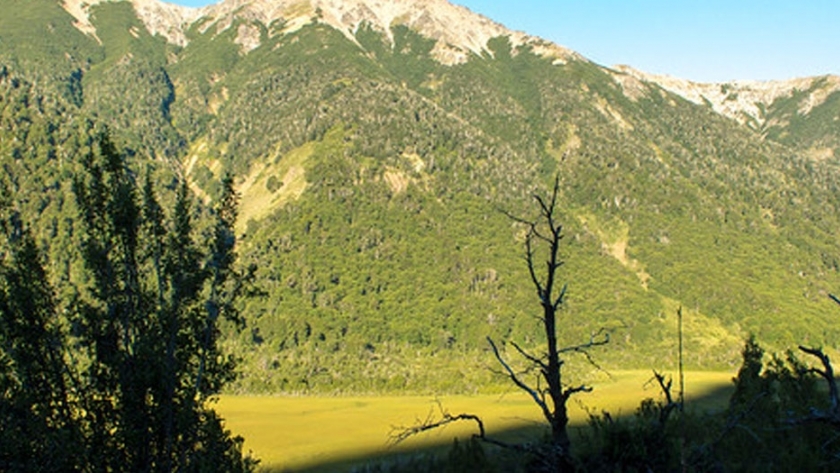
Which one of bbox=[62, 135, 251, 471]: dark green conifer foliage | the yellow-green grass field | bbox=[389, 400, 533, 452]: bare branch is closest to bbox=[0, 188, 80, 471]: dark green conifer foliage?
bbox=[62, 135, 251, 471]: dark green conifer foliage

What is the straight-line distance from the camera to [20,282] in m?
19.8

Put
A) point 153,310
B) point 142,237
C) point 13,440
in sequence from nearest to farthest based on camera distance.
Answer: point 13,440
point 153,310
point 142,237

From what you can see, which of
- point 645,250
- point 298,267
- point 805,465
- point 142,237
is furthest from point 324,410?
point 645,250

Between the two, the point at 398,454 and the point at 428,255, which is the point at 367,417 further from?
the point at 428,255

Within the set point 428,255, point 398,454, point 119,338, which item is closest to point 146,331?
point 119,338

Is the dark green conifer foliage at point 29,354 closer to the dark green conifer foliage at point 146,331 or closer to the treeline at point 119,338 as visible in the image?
the treeline at point 119,338

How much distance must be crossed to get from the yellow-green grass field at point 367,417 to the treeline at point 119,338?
24.4 meters

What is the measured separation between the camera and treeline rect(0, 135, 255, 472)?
Result: 18.3 meters

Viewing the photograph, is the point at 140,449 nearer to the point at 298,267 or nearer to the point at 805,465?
the point at 805,465

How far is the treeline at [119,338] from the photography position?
18281 millimetres

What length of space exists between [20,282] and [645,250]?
178 metres

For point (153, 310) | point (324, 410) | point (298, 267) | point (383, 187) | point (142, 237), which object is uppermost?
point (383, 187)

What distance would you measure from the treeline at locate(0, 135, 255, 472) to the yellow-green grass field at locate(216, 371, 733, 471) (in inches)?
959

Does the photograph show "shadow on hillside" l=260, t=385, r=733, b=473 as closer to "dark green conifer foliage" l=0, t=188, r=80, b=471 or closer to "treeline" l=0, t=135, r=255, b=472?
"treeline" l=0, t=135, r=255, b=472
